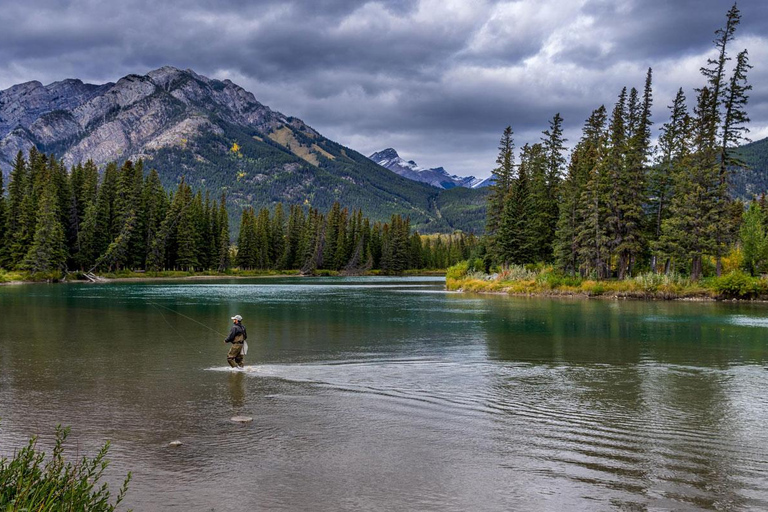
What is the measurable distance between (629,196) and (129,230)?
81.2 metres

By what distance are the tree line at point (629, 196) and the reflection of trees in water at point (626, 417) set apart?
30.4m

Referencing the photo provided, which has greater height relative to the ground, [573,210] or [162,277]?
[573,210]

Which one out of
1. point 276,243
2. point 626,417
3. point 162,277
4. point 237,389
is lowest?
point 626,417

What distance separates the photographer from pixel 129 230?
100m

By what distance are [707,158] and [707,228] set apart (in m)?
6.61

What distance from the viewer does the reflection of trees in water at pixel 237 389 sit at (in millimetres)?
13070

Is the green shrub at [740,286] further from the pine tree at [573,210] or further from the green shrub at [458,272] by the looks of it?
the green shrub at [458,272]

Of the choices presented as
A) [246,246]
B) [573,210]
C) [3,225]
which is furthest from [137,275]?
[573,210]

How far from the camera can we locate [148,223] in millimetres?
106938

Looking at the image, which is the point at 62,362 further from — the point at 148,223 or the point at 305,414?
the point at 148,223

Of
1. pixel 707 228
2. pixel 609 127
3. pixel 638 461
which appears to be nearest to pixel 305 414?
pixel 638 461

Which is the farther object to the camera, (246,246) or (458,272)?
(246,246)

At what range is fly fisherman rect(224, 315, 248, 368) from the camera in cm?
1702

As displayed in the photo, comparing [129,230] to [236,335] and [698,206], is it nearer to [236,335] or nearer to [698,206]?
[698,206]
